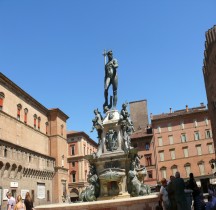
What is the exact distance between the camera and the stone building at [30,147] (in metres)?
38.9

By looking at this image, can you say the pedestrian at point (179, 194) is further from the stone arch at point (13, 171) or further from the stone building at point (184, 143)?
the stone building at point (184, 143)

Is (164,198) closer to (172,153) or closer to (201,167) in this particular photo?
(201,167)

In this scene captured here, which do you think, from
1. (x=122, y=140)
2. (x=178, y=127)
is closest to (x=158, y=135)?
(x=178, y=127)

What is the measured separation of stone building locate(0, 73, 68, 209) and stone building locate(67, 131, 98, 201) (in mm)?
11832

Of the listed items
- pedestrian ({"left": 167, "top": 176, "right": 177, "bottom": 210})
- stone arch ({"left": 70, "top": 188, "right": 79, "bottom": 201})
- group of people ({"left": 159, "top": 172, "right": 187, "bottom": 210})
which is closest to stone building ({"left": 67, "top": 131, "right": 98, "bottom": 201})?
stone arch ({"left": 70, "top": 188, "right": 79, "bottom": 201})

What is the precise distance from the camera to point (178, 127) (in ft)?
192

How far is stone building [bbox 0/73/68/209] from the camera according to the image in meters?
38.9

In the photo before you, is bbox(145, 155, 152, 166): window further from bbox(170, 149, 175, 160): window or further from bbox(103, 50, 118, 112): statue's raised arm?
bbox(103, 50, 118, 112): statue's raised arm

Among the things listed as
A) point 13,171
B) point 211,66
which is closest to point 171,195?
point 211,66

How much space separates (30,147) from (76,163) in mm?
25096

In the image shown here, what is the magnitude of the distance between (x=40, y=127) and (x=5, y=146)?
1533cm

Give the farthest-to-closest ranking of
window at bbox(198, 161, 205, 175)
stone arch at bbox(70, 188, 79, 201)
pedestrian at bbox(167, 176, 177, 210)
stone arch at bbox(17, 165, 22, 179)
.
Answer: stone arch at bbox(70, 188, 79, 201)
window at bbox(198, 161, 205, 175)
stone arch at bbox(17, 165, 22, 179)
pedestrian at bbox(167, 176, 177, 210)

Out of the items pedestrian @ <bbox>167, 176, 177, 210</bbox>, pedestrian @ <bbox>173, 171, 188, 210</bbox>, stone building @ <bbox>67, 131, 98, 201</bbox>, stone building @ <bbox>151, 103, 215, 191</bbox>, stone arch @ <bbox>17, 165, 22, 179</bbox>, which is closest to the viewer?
pedestrian @ <bbox>173, 171, 188, 210</bbox>

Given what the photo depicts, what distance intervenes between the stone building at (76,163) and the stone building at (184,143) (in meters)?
20.2
